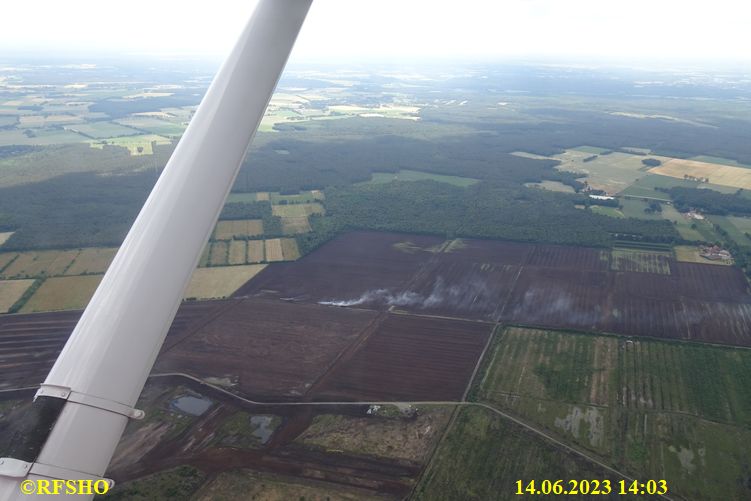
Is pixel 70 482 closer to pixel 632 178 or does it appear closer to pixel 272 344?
pixel 272 344

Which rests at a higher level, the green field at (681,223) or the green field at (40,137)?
the green field at (40,137)

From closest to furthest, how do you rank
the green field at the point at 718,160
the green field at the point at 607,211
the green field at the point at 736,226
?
the green field at the point at 736,226 → the green field at the point at 607,211 → the green field at the point at 718,160

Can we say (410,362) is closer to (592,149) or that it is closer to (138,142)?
(138,142)

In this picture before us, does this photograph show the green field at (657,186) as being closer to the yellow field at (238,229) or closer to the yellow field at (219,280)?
the yellow field at (238,229)

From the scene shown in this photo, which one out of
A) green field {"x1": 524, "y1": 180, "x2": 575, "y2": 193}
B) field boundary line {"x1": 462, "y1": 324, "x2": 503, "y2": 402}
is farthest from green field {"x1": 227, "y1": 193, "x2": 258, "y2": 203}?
field boundary line {"x1": 462, "y1": 324, "x2": 503, "y2": 402}

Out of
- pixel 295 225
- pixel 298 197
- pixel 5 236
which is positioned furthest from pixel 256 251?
pixel 5 236

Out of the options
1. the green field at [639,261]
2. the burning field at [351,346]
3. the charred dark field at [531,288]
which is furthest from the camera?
the green field at [639,261]

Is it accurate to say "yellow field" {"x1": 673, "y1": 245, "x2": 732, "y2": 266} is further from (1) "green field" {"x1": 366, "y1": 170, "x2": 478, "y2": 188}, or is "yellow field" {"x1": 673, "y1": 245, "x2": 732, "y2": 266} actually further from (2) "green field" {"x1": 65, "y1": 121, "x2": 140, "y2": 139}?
(2) "green field" {"x1": 65, "y1": 121, "x2": 140, "y2": 139}

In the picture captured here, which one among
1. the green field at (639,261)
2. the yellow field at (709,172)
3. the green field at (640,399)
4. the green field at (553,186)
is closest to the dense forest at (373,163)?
the green field at (553,186)
